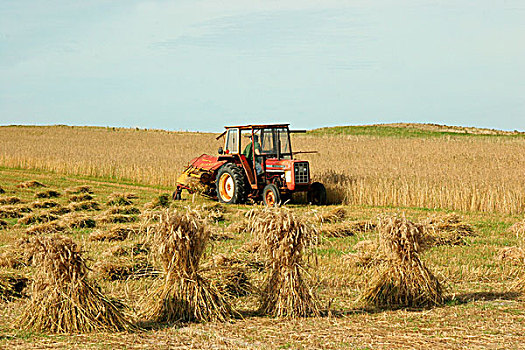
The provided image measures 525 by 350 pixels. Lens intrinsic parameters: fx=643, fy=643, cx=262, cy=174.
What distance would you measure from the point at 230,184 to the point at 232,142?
123 cm

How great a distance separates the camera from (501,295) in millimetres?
8328

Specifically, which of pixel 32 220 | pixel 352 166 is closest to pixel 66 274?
pixel 32 220

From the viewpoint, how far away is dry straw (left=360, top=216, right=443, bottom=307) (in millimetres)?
7605

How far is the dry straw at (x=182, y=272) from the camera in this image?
6.81 m


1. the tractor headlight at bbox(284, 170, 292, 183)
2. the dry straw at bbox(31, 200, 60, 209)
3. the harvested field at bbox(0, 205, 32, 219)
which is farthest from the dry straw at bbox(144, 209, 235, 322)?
the dry straw at bbox(31, 200, 60, 209)

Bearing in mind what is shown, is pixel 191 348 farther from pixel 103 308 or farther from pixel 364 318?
pixel 364 318

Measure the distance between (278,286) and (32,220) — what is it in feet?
30.1

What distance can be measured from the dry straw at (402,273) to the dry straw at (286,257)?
1.04 m

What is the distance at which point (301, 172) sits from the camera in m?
17.4

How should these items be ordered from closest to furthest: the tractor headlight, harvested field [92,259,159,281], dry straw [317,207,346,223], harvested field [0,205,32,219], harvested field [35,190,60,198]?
harvested field [92,259,159,281] < dry straw [317,207,346,223] < harvested field [0,205,32,219] < the tractor headlight < harvested field [35,190,60,198]

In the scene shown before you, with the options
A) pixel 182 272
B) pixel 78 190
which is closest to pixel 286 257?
pixel 182 272

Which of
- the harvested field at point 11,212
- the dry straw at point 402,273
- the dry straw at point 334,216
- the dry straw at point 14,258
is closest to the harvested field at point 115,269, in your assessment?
the dry straw at point 14,258

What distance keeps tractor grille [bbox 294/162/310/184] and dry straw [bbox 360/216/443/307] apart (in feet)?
31.4

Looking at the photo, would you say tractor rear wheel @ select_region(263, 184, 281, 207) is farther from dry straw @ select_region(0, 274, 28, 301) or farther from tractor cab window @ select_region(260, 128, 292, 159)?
dry straw @ select_region(0, 274, 28, 301)
